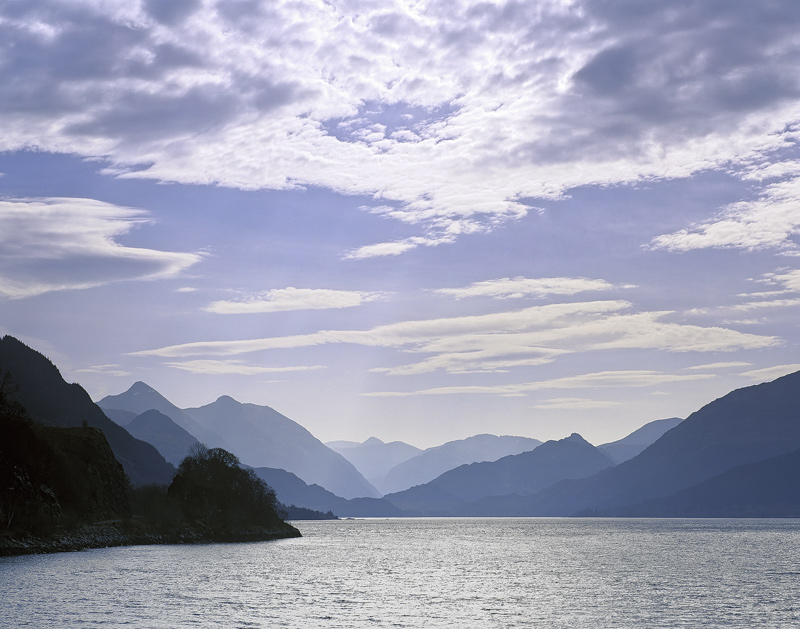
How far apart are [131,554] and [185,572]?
36.6 meters

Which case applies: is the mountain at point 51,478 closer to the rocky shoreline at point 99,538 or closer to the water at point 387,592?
the rocky shoreline at point 99,538

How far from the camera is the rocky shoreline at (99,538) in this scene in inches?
4857

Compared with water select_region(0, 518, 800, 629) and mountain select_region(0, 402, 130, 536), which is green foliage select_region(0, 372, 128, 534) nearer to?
mountain select_region(0, 402, 130, 536)

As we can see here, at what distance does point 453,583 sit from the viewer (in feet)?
308

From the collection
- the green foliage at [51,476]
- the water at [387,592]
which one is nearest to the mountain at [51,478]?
the green foliage at [51,476]

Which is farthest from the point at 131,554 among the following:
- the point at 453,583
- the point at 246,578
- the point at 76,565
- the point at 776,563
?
the point at 776,563

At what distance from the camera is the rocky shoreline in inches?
4857

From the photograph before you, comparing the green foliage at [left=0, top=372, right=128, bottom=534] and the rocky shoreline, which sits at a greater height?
the green foliage at [left=0, top=372, right=128, bottom=534]

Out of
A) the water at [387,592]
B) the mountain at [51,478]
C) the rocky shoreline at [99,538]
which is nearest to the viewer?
the water at [387,592]

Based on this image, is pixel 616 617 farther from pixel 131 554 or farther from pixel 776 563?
pixel 131 554

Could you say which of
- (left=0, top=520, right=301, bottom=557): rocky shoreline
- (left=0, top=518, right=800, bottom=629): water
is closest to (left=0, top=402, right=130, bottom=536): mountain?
(left=0, top=520, right=301, bottom=557): rocky shoreline

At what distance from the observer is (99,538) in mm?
156625

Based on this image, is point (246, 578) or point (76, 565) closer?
point (246, 578)

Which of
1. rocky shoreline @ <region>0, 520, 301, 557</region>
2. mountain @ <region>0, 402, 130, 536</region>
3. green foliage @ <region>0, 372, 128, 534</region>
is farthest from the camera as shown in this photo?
green foliage @ <region>0, 372, 128, 534</region>
